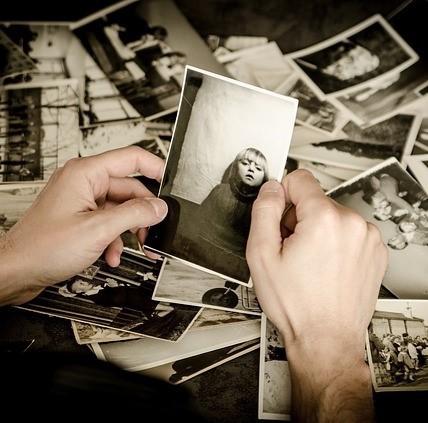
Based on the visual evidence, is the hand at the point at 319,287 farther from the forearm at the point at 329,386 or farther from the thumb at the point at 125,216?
the thumb at the point at 125,216

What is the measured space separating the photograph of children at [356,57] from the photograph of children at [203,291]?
0.45 metres

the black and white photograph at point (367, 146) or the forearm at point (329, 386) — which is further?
the black and white photograph at point (367, 146)

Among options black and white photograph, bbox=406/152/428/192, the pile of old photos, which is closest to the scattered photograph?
the pile of old photos

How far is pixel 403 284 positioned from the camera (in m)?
0.84

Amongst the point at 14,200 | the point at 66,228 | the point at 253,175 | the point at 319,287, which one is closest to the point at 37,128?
the point at 14,200

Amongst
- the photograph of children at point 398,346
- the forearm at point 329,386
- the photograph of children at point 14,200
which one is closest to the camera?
the forearm at point 329,386

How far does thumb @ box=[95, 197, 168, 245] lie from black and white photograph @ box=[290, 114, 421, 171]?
33cm

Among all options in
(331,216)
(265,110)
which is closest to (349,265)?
(331,216)

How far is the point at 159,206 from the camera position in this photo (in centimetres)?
78

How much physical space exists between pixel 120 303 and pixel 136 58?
1.76 feet

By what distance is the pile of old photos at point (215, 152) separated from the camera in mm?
790

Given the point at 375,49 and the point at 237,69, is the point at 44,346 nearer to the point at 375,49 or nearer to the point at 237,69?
the point at 237,69

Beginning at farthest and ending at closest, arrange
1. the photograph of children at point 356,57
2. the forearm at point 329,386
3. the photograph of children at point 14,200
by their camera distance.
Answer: the photograph of children at point 356,57, the photograph of children at point 14,200, the forearm at point 329,386

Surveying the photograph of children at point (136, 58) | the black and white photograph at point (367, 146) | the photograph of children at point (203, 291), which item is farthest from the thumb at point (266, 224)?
the photograph of children at point (136, 58)
